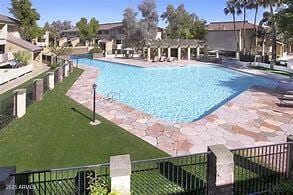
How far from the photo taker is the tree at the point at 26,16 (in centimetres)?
4319

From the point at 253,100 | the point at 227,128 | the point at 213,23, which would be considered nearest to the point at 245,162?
the point at 227,128

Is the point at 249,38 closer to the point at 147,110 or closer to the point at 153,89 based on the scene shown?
the point at 153,89

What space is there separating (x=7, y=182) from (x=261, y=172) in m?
6.88

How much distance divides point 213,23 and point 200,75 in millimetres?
35476

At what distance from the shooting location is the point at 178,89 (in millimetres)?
28031

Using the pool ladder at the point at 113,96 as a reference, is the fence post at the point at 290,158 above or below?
below

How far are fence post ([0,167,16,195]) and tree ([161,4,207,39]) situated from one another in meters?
66.7

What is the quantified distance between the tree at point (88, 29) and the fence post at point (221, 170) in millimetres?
76472

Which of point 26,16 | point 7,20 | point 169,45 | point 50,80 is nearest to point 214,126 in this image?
point 50,80

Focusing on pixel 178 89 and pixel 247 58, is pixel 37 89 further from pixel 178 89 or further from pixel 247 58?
pixel 247 58

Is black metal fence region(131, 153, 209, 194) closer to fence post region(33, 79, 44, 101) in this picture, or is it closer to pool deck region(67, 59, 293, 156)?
pool deck region(67, 59, 293, 156)

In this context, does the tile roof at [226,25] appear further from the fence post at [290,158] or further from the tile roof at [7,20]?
the fence post at [290,158]

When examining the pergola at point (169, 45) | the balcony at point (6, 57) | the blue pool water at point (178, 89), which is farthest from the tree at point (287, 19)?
the pergola at point (169, 45)

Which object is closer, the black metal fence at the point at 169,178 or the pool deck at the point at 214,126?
the black metal fence at the point at 169,178
